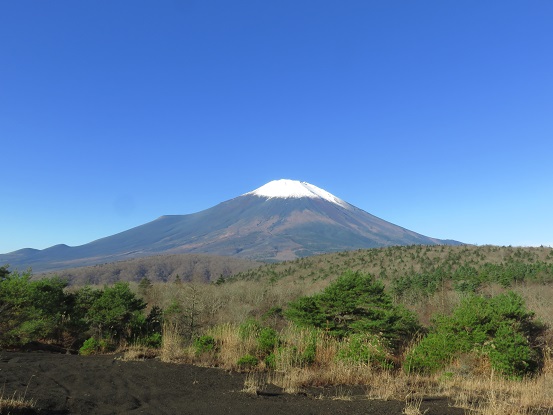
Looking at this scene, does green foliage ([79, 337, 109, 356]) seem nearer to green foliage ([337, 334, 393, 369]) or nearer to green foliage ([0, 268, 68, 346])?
green foliage ([0, 268, 68, 346])

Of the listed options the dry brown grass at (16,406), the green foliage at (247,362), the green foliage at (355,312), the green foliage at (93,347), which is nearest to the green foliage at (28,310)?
the green foliage at (93,347)

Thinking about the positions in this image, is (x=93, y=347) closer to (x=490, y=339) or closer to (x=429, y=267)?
(x=490, y=339)

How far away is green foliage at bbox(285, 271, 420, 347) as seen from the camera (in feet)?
29.3

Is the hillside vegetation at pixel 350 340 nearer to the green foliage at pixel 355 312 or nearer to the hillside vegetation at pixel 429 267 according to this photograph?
the green foliage at pixel 355 312

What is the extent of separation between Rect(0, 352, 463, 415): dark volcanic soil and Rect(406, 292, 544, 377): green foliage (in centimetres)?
249

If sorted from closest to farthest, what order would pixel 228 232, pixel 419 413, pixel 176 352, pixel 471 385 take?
pixel 419 413
pixel 471 385
pixel 176 352
pixel 228 232

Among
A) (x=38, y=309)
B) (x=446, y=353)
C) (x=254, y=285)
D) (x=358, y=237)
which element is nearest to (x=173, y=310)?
(x=38, y=309)

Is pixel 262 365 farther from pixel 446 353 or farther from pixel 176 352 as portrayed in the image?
pixel 446 353

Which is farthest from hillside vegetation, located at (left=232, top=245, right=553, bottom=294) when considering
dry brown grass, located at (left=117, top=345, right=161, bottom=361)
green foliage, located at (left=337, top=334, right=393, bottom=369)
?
dry brown grass, located at (left=117, top=345, right=161, bottom=361)

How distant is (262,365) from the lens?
23.7 ft

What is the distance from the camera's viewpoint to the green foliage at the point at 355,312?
893 cm

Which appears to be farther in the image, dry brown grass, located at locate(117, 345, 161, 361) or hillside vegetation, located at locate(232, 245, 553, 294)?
hillside vegetation, located at locate(232, 245, 553, 294)

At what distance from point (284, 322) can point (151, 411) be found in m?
16.9

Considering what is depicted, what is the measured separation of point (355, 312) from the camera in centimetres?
986
